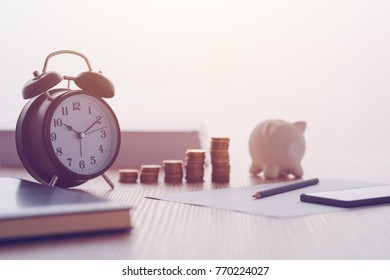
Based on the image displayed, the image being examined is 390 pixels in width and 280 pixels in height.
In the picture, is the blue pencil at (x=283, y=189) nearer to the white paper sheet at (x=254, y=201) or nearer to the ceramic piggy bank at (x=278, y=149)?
the white paper sheet at (x=254, y=201)

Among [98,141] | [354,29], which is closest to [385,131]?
[354,29]

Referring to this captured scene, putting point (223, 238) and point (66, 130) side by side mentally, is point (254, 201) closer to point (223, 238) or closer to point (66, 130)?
point (223, 238)

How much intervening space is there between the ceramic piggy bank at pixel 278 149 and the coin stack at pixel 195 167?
0.16 meters

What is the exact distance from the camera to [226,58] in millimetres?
2219

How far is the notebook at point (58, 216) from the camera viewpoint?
65 centimetres

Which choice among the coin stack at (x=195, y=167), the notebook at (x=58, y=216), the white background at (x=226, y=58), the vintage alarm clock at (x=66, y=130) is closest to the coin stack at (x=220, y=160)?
the coin stack at (x=195, y=167)

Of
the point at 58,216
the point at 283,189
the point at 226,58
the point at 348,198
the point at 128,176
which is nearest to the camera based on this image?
the point at 58,216

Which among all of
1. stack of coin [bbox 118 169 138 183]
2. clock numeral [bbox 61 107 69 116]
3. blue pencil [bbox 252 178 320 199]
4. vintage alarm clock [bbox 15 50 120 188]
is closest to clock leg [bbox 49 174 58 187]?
vintage alarm clock [bbox 15 50 120 188]

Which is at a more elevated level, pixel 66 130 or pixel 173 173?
pixel 66 130

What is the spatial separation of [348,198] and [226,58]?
4.45 ft

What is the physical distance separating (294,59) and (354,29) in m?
0.26

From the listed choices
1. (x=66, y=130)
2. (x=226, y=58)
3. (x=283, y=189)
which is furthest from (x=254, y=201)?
(x=226, y=58)

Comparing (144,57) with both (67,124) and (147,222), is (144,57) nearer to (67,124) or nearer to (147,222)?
(67,124)

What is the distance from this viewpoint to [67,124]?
1.11 meters
